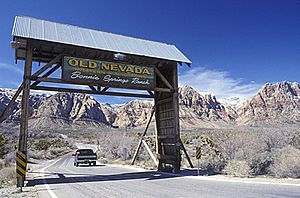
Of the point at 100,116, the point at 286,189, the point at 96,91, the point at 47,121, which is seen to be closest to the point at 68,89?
the point at 96,91

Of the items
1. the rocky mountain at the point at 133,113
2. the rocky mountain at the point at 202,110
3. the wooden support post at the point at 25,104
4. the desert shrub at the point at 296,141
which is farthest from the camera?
the rocky mountain at the point at 133,113

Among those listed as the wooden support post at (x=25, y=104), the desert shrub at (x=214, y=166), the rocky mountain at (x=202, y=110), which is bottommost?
the desert shrub at (x=214, y=166)

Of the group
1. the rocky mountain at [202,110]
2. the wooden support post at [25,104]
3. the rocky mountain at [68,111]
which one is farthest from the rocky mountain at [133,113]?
the wooden support post at [25,104]

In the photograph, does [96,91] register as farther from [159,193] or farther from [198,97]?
[198,97]

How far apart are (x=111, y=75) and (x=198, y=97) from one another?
185 m

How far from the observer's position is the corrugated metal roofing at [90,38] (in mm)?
14453

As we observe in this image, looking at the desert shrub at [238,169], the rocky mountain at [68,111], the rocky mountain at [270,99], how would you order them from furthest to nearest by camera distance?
the rocky mountain at [270,99] → the rocky mountain at [68,111] → the desert shrub at [238,169]

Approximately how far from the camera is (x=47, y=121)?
419ft

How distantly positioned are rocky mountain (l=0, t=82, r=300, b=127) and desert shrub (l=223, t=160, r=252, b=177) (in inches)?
4886

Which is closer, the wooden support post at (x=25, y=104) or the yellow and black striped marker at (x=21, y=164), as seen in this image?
the yellow and black striped marker at (x=21, y=164)

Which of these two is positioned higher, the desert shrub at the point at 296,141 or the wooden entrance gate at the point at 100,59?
the wooden entrance gate at the point at 100,59

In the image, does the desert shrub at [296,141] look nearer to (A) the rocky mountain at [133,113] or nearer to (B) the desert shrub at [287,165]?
(B) the desert shrub at [287,165]

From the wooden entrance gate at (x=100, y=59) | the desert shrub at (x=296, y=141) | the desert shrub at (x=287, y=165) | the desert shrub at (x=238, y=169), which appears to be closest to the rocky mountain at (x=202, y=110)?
the wooden entrance gate at (x=100, y=59)

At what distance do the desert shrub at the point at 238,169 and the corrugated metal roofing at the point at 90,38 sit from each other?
287 inches
